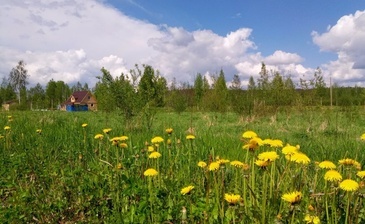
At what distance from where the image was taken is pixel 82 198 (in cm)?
286

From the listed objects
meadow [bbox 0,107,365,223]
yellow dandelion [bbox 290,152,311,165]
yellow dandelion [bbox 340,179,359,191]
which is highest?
yellow dandelion [bbox 290,152,311,165]

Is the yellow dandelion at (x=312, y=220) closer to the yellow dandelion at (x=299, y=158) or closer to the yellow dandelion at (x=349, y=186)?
the yellow dandelion at (x=349, y=186)

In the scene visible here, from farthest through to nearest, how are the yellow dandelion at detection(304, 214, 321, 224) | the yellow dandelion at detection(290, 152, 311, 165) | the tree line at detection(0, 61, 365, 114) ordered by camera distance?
the tree line at detection(0, 61, 365, 114) < the yellow dandelion at detection(290, 152, 311, 165) < the yellow dandelion at detection(304, 214, 321, 224)

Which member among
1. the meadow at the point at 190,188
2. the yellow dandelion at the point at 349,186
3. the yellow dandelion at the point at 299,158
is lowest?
the meadow at the point at 190,188

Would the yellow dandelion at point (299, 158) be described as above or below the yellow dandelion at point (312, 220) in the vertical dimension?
above

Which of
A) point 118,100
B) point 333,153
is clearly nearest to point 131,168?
point 333,153

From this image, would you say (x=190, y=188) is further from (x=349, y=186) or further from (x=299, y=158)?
(x=349, y=186)

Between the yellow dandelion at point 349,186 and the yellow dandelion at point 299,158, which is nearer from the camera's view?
the yellow dandelion at point 349,186

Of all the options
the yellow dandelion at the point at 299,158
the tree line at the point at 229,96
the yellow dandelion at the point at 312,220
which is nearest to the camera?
the yellow dandelion at the point at 312,220

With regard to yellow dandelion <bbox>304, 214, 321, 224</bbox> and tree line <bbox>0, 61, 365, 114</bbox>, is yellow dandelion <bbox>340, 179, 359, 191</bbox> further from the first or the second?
tree line <bbox>0, 61, 365, 114</bbox>

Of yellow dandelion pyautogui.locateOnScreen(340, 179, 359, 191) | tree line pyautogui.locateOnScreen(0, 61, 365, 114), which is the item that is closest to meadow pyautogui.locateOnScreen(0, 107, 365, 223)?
yellow dandelion pyautogui.locateOnScreen(340, 179, 359, 191)

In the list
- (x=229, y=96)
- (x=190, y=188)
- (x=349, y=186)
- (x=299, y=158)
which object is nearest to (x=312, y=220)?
(x=349, y=186)

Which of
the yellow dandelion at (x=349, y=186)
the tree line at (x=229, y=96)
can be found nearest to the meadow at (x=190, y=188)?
the yellow dandelion at (x=349, y=186)

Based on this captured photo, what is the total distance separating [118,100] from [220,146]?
18.5ft
